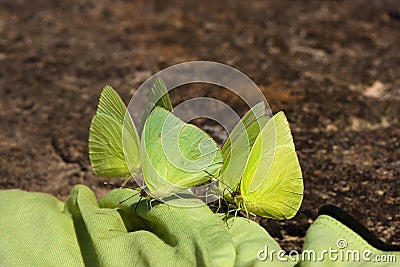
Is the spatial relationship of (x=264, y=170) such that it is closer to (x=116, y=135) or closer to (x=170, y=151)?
(x=170, y=151)

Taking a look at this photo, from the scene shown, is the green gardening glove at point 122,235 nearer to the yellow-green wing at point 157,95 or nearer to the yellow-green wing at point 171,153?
the yellow-green wing at point 171,153

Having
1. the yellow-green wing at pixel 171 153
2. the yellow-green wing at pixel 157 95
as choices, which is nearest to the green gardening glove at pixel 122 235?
the yellow-green wing at pixel 171 153

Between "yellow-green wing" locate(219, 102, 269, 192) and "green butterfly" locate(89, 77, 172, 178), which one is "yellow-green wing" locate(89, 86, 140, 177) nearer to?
"green butterfly" locate(89, 77, 172, 178)

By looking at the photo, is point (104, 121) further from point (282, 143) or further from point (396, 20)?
point (396, 20)

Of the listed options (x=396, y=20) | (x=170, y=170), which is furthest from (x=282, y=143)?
(x=396, y=20)

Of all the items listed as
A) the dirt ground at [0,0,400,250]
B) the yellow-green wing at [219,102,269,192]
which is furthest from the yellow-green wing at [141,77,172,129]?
the dirt ground at [0,0,400,250]

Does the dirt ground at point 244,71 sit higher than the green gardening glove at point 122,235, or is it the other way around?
the green gardening glove at point 122,235

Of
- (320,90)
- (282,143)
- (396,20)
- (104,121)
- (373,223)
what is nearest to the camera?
(282,143)

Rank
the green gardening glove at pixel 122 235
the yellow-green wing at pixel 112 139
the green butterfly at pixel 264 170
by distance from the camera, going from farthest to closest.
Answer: the yellow-green wing at pixel 112 139 → the green butterfly at pixel 264 170 → the green gardening glove at pixel 122 235
